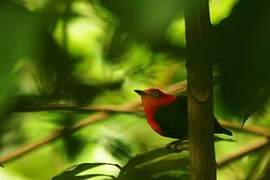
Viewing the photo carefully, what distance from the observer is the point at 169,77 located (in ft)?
2.75

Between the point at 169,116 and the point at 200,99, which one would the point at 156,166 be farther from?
the point at 200,99

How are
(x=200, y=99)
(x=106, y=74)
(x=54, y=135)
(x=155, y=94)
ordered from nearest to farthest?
(x=200, y=99), (x=155, y=94), (x=106, y=74), (x=54, y=135)

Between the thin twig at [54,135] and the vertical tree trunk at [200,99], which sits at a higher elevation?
the thin twig at [54,135]

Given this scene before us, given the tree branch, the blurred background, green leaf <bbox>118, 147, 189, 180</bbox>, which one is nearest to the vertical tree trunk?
the blurred background

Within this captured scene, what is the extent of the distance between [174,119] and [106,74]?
316 mm

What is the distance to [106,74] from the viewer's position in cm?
79

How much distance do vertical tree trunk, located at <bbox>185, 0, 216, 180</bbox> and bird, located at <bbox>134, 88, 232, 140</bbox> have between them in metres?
0.06

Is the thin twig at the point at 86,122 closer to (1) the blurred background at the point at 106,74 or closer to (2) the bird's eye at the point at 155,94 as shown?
(1) the blurred background at the point at 106,74

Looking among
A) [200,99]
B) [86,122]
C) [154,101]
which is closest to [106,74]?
[86,122]

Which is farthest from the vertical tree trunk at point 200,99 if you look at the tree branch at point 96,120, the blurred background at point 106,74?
the tree branch at point 96,120

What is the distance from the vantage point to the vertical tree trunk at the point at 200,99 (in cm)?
27

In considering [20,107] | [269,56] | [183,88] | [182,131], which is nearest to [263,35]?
[269,56]

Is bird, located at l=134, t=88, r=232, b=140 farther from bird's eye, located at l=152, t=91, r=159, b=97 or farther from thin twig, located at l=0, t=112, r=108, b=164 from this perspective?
thin twig, located at l=0, t=112, r=108, b=164

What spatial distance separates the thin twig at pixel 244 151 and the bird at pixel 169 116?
12.2 inches
